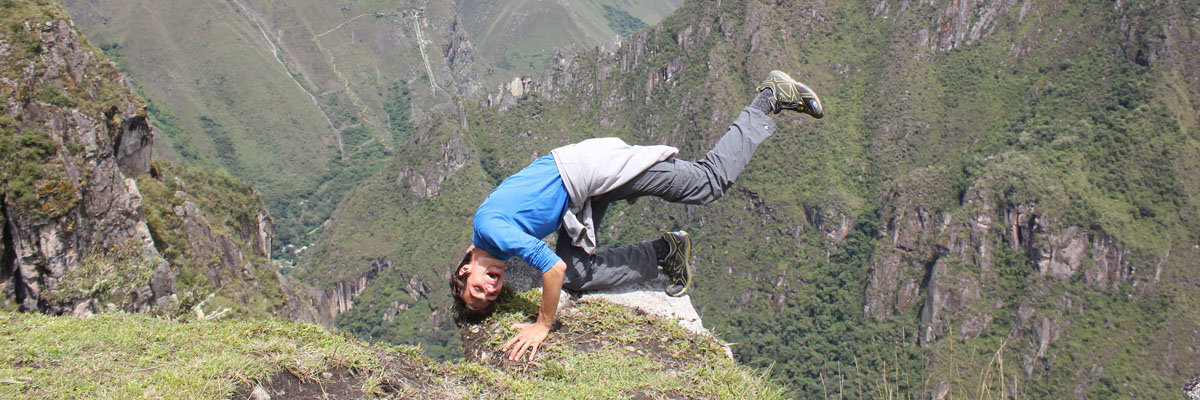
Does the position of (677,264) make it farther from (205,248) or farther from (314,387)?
(205,248)

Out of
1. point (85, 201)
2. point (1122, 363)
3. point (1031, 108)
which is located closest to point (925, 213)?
point (1031, 108)

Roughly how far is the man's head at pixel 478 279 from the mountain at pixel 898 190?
5750 centimetres

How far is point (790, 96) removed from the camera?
7.45 metres

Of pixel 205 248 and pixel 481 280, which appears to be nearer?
pixel 481 280

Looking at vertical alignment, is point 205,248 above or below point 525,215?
below

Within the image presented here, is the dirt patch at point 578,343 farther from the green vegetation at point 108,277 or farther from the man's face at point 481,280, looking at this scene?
the green vegetation at point 108,277

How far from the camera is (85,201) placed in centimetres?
1498

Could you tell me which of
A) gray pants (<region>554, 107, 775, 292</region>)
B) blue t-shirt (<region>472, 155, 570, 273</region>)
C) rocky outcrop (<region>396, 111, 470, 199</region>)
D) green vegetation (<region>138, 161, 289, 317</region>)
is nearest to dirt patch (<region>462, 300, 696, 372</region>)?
gray pants (<region>554, 107, 775, 292</region>)

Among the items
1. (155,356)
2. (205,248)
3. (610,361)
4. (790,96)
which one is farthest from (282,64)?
(610,361)

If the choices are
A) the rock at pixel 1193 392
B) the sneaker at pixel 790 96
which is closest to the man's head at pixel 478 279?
the sneaker at pixel 790 96

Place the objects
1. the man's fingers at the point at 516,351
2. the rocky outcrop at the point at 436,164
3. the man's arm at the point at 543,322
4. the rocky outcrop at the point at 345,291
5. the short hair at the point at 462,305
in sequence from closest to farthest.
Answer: the man's arm at the point at 543,322
the man's fingers at the point at 516,351
the short hair at the point at 462,305
the rocky outcrop at the point at 345,291
the rocky outcrop at the point at 436,164

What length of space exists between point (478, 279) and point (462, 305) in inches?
25.2

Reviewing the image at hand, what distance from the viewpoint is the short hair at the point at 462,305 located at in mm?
5742

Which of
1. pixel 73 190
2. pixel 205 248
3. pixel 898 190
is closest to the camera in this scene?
pixel 73 190
